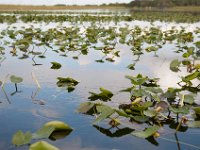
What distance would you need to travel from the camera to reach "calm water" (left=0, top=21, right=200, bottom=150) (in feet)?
6.62

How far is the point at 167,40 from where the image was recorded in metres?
7.97

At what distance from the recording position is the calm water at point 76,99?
2018 mm

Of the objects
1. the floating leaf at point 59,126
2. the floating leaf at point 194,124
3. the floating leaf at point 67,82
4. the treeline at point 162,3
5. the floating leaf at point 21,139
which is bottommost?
the treeline at point 162,3

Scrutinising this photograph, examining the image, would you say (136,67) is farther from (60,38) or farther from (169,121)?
(60,38)

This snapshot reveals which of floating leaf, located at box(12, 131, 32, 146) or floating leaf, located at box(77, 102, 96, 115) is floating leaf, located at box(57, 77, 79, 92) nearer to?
floating leaf, located at box(77, 102, 96, 115)

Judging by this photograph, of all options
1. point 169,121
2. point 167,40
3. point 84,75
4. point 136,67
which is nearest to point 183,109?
point 169,121

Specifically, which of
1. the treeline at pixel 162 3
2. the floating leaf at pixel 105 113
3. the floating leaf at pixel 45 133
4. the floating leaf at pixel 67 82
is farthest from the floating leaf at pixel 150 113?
the treeline at pixel 162 3

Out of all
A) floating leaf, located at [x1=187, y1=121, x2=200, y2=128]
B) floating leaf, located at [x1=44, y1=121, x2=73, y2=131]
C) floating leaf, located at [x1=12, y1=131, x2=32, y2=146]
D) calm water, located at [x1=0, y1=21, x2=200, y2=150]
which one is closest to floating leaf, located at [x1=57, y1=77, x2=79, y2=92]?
calm water, located at [x1=0, y1=21, x2=200, y2=150]

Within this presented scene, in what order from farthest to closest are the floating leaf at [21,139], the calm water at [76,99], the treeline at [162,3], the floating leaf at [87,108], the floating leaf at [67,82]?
1. the treeline at [162,3]
2. the floating leaf at [67,82]
3. the floating leaf at [87,108]
4. the calm water at [76,99]
5. the floating leaf at [21,139]

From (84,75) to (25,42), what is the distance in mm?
2071

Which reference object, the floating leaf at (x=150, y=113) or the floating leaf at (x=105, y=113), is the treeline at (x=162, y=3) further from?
the floating leaf at (x=105, y=113)

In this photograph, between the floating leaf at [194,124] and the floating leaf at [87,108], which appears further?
the floating leaf at [87,108]

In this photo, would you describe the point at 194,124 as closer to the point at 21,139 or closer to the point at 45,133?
the point at 45,133

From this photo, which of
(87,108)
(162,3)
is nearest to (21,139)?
(87,108)
